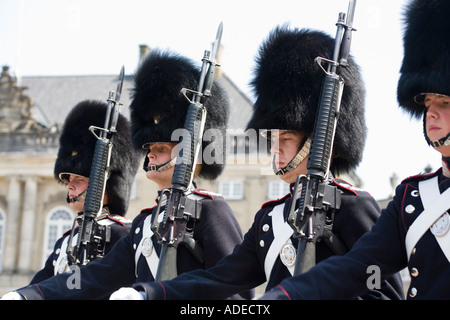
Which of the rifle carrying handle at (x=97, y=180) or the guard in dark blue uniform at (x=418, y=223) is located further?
the rifle carrying handle at (x=97, y=180)

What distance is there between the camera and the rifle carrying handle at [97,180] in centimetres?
670

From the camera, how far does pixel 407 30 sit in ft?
13.8

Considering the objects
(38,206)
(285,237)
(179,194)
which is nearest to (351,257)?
(285,237)

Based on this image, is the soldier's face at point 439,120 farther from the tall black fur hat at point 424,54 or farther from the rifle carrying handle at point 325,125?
the rifle carrying handle at point 325,125

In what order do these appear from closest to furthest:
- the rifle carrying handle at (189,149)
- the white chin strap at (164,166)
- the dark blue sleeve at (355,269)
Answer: the dark blue sleeve at (355,269)
the rifle carrying handle at (189,149)
the white chin strap at (164,166)

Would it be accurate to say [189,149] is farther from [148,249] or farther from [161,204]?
[148,249]

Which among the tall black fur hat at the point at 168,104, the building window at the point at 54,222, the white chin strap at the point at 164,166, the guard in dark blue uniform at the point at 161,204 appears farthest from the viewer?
the building window at the point at 54,222

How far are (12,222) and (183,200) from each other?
30120 millimetres

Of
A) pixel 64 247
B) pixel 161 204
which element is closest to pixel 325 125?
pixel 161 204

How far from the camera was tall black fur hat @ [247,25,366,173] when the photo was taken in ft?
16.0

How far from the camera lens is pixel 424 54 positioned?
4020mm

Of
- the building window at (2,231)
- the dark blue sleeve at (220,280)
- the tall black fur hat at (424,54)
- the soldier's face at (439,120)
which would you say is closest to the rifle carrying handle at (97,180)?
the dark blue sleeve at (220,280)

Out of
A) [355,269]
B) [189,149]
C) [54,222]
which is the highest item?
[189,149]

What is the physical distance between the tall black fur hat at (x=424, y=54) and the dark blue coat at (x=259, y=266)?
588 mm
